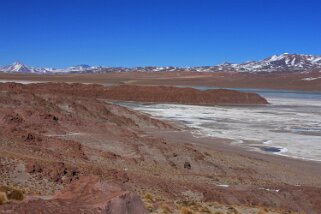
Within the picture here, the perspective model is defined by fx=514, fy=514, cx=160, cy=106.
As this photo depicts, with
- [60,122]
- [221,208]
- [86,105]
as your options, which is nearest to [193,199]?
[221,208]

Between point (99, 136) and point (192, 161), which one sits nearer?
point (192, 161)

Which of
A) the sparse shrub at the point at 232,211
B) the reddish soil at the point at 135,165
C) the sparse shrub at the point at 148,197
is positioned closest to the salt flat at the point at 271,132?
the reddish soil at the point at 135,165

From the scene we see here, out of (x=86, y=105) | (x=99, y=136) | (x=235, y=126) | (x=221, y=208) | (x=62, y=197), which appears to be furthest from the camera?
(x=235, y=126)

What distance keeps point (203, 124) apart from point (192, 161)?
768 inches

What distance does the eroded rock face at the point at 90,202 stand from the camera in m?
9.84

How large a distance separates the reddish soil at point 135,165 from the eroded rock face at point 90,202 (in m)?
0.04

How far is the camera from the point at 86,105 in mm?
41656

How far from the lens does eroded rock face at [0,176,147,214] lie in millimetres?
9844

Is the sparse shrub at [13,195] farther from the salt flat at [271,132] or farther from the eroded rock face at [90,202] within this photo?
Result: the salt flat at [271,132]

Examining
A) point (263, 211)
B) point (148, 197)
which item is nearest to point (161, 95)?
point (263, 211)

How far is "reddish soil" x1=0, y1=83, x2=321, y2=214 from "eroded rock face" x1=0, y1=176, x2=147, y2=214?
0.04 meters

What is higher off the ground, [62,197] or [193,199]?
[62,197]

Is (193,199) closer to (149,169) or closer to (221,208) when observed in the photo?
(221,208)

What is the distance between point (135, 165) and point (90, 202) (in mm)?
13422
